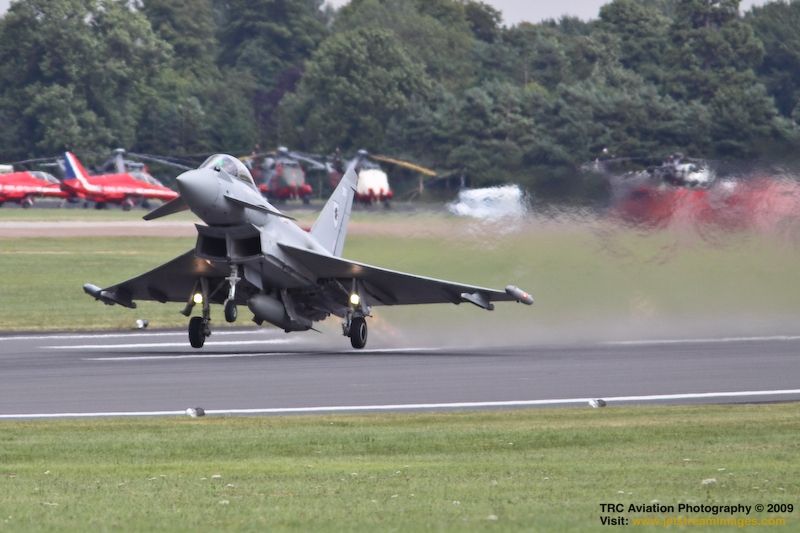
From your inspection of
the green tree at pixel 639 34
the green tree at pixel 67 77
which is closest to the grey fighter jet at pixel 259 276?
the green tree at pixel 639 34

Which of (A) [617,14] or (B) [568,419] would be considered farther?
(A) [617,14]

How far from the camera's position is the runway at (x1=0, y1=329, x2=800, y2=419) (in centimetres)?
1783

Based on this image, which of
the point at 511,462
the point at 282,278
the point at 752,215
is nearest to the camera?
the point at 511,462

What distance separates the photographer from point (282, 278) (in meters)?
24.4

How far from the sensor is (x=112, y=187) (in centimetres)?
7144

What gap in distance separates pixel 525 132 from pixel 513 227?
27.8m

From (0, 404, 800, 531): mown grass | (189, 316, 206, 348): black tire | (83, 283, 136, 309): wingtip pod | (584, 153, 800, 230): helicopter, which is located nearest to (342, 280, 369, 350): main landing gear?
(189, 316, 206, 348): black tire

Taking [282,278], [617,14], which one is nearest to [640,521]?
[282,278]

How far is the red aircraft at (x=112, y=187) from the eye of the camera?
69062 mm

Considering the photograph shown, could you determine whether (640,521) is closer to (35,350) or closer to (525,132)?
(35,350)

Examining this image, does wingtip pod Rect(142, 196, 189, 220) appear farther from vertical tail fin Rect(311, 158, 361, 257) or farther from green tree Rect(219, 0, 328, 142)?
green tree Rect(219, 0, 328, 142)

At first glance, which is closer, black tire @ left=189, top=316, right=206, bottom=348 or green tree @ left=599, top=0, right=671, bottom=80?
black tire @ left=189, top=316, right=206, bottom=348

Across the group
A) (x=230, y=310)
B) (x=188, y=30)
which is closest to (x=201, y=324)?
(x=230, y=310)

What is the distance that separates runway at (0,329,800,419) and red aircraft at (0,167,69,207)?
144ft
